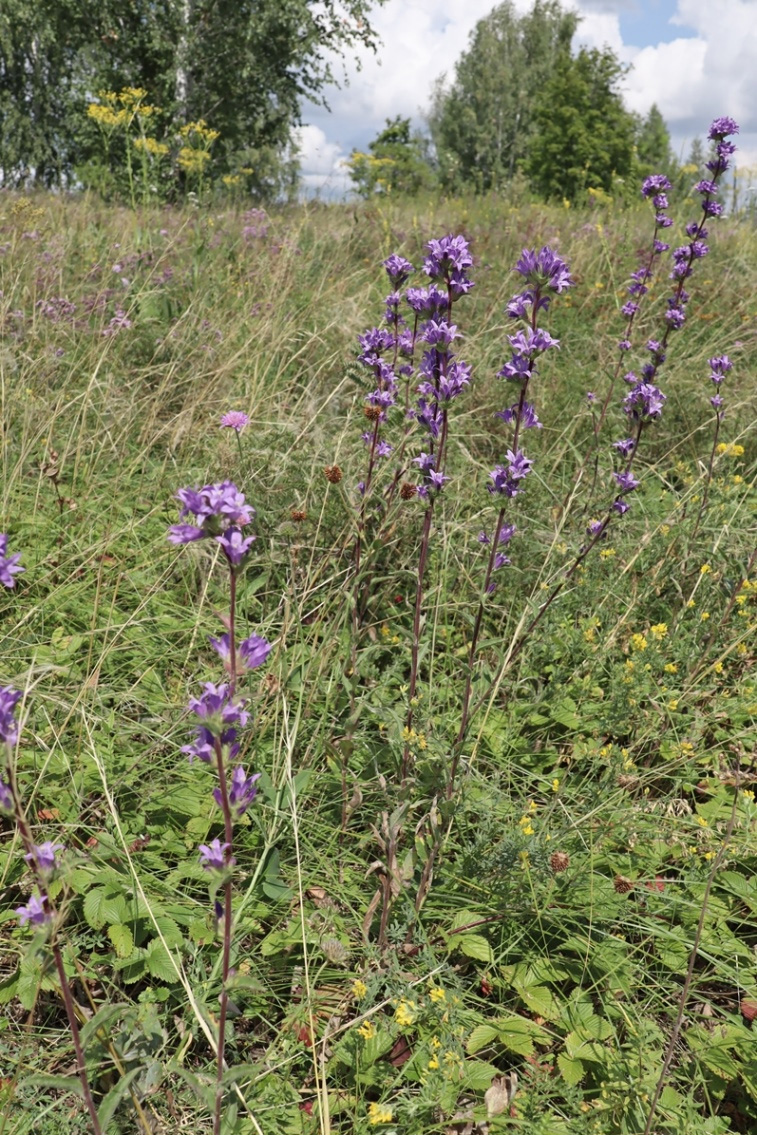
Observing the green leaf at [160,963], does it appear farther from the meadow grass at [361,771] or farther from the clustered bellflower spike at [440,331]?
the clustered bellflower spike at [440,331]

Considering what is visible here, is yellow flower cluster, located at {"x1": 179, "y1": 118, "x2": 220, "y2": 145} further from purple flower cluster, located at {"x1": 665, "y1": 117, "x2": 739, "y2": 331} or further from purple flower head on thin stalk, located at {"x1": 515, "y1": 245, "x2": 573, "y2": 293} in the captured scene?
purple flower head on thin stalk, located at {"x1": 515, "y1": 245, "x2": 573, "y2": 293}

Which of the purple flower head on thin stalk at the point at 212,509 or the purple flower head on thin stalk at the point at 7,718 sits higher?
the purple flower head on thin stalk at the point at 212,509

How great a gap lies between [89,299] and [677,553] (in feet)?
11.3

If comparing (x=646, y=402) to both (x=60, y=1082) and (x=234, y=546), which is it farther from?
(x=60, y=1082)

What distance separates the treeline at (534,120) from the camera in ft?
93.0

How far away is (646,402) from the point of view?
8.91ft

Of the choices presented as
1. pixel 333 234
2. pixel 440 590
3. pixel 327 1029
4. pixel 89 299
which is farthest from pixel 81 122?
pixel 327 1029

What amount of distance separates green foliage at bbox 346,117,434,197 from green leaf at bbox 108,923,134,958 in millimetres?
8498

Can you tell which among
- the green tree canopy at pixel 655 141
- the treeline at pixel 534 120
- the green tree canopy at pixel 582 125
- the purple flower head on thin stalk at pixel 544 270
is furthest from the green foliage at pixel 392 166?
the green tree canopy at pixel 655 141

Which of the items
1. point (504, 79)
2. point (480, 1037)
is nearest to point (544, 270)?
point (480, 1037)

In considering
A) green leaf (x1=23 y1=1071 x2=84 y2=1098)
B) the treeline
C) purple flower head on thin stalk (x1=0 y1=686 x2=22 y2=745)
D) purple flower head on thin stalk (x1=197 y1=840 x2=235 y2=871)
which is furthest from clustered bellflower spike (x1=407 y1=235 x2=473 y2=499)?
the treeline

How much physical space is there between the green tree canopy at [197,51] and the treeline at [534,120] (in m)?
3.51

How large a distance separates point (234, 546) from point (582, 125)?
33.8 meters

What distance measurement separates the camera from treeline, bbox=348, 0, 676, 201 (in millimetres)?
28344
